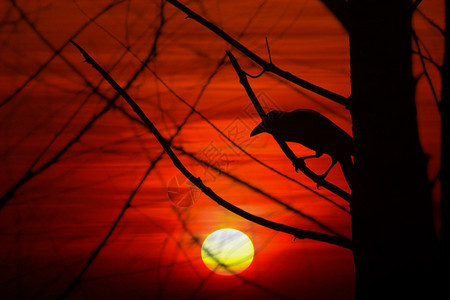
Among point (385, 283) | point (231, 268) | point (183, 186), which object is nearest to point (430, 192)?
point (385, 283)

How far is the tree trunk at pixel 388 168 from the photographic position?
944 millimetres

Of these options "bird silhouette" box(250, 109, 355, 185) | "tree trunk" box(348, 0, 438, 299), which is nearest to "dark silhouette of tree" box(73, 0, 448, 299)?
"tree trunk" box(348, 0, 438, 299)

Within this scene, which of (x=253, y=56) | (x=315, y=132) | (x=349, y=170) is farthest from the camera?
(x=315, y=132)

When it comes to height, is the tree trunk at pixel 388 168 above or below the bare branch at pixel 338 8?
below

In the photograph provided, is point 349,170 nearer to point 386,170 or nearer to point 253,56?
point 386,170

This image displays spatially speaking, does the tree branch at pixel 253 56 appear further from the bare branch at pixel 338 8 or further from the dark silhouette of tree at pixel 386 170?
the bare branch at pixel 338 8

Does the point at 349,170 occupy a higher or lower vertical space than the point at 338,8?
lower

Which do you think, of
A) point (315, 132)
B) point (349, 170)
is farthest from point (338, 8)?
point (349, 170)

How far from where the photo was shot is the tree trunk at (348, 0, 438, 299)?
94cm

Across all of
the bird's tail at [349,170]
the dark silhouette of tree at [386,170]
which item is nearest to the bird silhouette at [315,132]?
the bird's tail at [349,170]

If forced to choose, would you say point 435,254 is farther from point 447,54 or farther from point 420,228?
point 447,54

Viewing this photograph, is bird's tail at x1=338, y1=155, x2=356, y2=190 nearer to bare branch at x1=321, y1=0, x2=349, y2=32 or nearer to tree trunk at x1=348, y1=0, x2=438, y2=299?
tree trunk at x1=348, y1=0, x2=438, y2=299

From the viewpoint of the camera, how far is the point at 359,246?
38.4 inches

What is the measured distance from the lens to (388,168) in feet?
3.13
